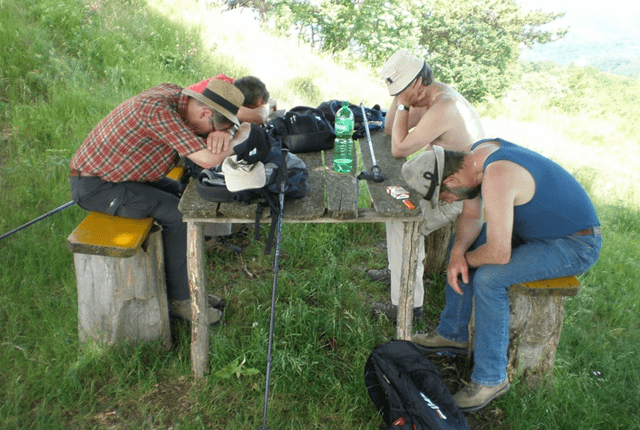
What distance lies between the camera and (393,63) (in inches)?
132

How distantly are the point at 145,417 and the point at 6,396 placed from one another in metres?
0.74

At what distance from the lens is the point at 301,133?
3527 millimetres

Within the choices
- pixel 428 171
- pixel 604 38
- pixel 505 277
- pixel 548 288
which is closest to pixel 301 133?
pixel 428 171

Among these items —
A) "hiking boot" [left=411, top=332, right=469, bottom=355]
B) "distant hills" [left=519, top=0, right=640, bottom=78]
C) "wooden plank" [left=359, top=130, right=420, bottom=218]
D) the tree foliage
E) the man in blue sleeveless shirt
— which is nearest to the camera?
the man in blue sleeveless shirt

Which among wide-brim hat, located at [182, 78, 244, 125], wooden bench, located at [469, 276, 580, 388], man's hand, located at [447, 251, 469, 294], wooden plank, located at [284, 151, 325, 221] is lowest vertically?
wooden bench, located at [469, 276, 580, 388]

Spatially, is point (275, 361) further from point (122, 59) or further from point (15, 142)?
point (122, 59)

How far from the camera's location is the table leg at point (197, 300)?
276cm

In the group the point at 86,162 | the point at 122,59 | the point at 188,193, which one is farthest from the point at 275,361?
the point at 122,59

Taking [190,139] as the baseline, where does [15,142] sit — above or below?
below

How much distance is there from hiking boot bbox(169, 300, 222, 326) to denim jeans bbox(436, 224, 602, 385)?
162 centimetres

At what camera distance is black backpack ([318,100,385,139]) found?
399cm

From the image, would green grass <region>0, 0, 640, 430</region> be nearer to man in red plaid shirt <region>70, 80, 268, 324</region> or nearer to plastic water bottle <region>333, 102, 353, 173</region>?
man in red plaid shirt <region>70, 80, 268, 324</region>

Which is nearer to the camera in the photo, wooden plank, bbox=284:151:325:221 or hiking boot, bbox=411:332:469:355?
wooden plank, bbox=284:151:325:221

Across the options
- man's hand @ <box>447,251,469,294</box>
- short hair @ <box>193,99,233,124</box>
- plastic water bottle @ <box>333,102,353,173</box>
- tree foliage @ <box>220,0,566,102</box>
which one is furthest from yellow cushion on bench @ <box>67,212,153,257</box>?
tree foliage @ <box>220,0,566,102</box>
